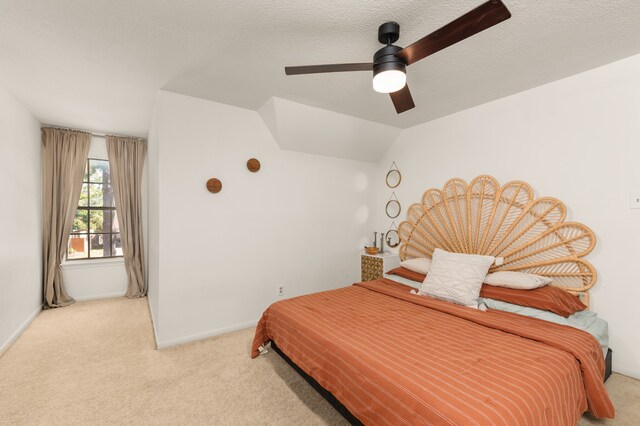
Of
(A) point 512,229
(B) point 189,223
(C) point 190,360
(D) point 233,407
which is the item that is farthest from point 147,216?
(A) point 512,229

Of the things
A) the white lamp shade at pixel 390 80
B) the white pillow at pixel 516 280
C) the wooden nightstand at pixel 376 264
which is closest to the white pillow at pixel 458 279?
the white pillow at pixel 516 280

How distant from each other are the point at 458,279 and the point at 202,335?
2.50 metres

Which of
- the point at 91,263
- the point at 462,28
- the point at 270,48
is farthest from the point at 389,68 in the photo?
the point at 91,263

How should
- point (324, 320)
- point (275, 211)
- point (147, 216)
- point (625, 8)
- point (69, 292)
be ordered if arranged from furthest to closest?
point (147, 216)
point (69, 292)
point (275, 211)
point (324, 320)
point (625, 8)

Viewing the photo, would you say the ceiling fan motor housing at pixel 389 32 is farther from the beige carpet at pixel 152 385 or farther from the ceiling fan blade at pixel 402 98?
the beige carpet at pixel 152 385

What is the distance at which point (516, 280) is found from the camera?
2.40 meters

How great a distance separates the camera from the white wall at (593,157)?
2.22 meters

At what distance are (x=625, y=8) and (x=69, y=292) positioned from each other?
20.5 ft

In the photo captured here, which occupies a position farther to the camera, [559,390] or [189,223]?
[189,223]

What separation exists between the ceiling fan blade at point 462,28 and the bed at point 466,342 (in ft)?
5.34

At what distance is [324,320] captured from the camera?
2.07 metres

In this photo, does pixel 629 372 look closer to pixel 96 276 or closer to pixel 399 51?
pixel 399 51

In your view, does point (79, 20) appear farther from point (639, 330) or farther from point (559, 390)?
point (639, 330)

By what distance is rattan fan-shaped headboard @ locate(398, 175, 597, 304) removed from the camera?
2461mm
